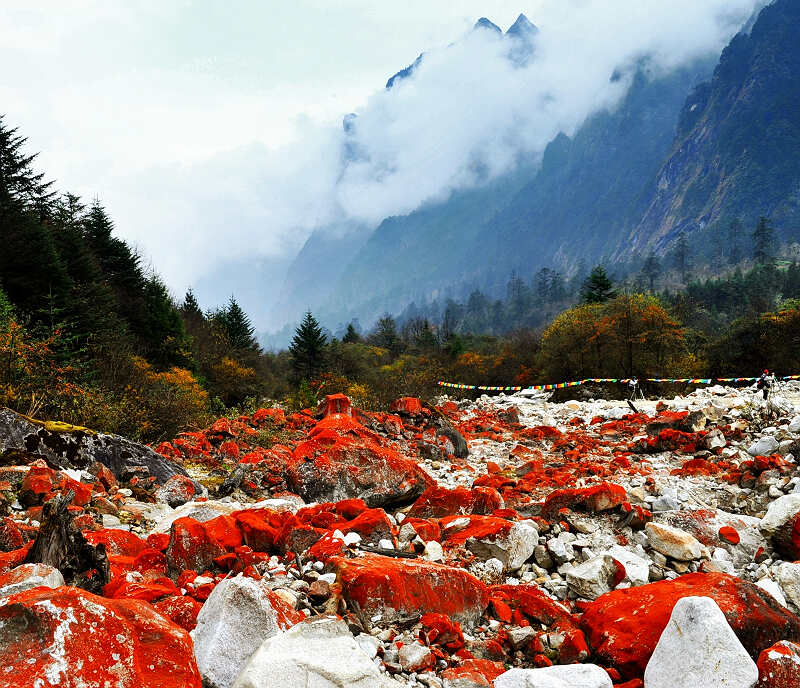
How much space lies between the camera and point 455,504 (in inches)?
215

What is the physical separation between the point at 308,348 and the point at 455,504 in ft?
113

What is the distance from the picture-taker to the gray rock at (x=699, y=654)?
2.20 metres

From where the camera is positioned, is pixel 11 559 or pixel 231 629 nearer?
pixel 231 629

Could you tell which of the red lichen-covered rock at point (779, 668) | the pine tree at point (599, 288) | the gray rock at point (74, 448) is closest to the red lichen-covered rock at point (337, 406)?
the gray rock at point (74, 448)

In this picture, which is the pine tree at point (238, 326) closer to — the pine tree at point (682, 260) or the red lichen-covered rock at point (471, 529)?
the red lichen-covered rock at point (471, 529)

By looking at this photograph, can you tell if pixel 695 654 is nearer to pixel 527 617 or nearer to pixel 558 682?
pixel 558 682

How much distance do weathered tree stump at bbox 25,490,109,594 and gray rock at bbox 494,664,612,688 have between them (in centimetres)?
243

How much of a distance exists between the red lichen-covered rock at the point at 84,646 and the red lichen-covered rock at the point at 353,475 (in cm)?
426

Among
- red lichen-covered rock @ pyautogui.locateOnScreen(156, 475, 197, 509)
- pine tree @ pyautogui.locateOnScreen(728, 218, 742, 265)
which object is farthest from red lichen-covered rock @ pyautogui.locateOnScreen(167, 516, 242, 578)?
pine tree @ pyautogui.locateOnScreen(728, 218, 742, 265)

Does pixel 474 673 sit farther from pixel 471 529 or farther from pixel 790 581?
pixel 790 581

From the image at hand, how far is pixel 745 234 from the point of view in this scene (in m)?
127

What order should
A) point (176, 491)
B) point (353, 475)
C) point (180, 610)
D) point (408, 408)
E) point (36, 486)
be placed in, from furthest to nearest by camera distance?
point (408, 408) → point (353, 475) → point (176, 491) → point (36, 486) → point (180, 610)

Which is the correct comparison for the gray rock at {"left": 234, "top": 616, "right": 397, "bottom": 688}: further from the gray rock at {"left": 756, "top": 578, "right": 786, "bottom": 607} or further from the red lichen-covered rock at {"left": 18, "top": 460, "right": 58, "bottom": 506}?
the red lichen-covered rock at {"left": 18, "top": 460, "right": 58, "bottom": 506}

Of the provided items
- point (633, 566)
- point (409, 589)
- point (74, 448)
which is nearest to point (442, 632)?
point (409, 589)
